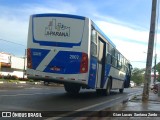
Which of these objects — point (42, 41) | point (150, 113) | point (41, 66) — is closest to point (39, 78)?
point (41, 66)

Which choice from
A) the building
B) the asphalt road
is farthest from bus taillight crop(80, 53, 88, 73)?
the building

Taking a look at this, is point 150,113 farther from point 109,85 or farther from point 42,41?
point 109,85

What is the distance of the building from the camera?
72.1 metres

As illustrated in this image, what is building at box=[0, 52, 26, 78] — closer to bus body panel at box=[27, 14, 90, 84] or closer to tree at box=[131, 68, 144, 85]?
bus body panel at box=[27, 14, 90, 84]

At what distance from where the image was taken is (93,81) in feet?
61.1

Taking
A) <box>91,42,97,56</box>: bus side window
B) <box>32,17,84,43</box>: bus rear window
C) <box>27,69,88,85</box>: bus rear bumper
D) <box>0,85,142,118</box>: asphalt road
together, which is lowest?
<box>0,85,142,118</box>: asphalt road

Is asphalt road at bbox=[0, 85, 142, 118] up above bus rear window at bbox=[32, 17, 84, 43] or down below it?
below

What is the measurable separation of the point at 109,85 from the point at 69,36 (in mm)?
7757

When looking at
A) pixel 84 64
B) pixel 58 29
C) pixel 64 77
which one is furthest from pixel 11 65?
pixel 84 64

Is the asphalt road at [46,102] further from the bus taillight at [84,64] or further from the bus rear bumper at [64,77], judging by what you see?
the bus taillight at [84,64]

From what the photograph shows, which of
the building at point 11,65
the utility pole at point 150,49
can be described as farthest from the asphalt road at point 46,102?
the building at point 11,65

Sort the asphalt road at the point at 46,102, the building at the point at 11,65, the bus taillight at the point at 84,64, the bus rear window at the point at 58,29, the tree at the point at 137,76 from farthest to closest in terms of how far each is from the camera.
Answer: the tree at the point at 137,76
the building at the point at 11,65
the bus rear window at the point at 58,29
the bus taillight at the point at 84,64
the asphalt road at the point at 46,102

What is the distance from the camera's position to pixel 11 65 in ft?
249

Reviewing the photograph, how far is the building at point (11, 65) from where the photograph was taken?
72062 millimetres
